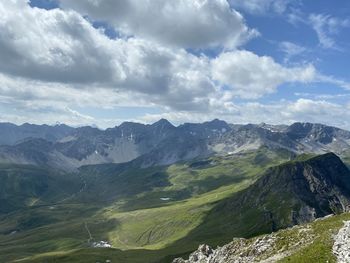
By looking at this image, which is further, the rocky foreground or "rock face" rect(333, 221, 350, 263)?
the rocky foreground

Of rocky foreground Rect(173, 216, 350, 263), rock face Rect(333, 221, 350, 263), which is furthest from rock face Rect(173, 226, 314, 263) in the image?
rock face Rect(333, 221, 350, 263)

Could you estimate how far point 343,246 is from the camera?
57188 mm

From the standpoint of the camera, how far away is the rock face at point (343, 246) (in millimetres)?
54844

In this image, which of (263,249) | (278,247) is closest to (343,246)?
(278,247)

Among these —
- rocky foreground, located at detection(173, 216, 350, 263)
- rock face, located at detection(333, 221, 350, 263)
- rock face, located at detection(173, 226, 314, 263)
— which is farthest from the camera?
rock face, located at detection(173, 226, 314, 263)

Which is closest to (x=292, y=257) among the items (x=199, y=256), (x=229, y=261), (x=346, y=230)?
(x=346, y=230)

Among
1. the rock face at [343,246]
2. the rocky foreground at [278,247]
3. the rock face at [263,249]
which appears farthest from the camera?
the rock face at [263,249]

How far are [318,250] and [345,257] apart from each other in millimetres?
6350

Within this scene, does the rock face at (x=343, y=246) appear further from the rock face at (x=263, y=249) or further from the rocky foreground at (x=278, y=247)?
the rock face at (x=263, y=249)

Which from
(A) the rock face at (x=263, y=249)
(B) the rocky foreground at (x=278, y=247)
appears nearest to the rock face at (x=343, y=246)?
(B) the rocky foreground at (x=278, y=247)

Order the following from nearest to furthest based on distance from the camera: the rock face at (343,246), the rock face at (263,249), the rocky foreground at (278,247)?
the rock face at (343,246), the rocky foreground at (278,247), the rock face at (263,249)

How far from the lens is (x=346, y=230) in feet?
192

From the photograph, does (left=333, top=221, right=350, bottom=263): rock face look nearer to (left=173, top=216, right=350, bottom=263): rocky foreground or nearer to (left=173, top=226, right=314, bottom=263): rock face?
(left=173, top=216, right=350, bottom=263): rocky foreground

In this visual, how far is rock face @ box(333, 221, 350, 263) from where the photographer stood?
5484cm
